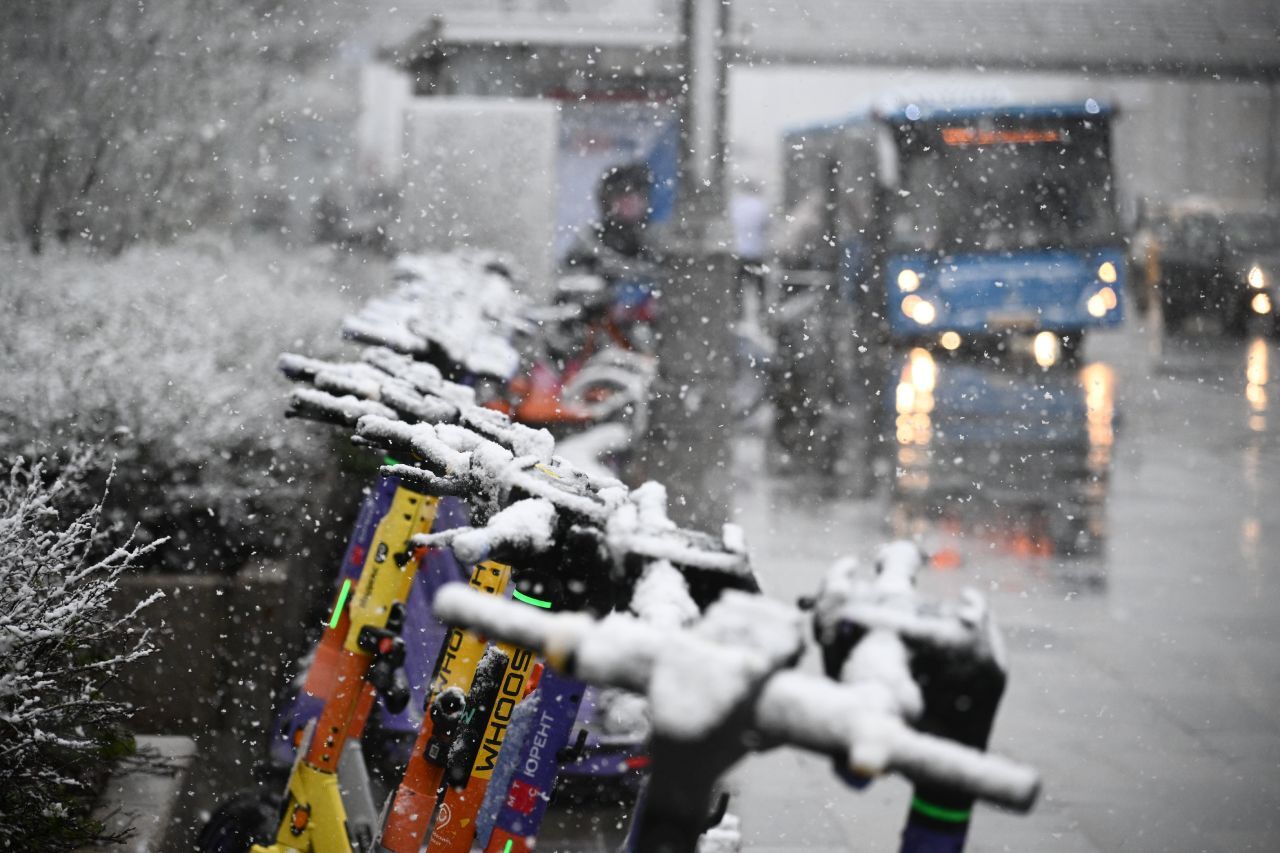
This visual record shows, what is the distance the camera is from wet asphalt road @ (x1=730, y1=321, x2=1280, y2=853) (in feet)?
15.3

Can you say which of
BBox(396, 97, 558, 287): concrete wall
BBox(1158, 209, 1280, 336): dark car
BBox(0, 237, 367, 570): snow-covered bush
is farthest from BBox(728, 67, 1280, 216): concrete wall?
BBox(0, 237, 367, 570): snow-covered bush

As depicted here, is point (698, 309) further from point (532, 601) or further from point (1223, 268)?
point (1223, 268)

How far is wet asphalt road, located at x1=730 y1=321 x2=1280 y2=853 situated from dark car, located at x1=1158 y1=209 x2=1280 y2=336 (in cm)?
1162

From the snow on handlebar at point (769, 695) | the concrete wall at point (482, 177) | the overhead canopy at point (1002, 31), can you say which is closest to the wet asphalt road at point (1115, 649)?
the concrete wall at point (482, 177)

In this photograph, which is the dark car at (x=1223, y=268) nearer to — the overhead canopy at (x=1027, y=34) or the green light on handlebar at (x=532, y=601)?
the overhead canopy at (x=1027, y=34)

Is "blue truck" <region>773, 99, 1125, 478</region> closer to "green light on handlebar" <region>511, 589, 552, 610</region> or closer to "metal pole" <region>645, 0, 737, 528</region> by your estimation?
"metal pole" <region>645, 0, 737, 528</region>

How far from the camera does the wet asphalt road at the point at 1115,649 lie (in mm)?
4648

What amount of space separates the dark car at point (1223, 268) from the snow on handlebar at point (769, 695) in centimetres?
2349

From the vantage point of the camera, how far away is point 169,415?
5.38m

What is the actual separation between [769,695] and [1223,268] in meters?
25.6

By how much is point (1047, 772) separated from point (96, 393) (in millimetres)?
3850

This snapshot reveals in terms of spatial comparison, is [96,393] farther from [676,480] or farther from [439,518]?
[676,480]

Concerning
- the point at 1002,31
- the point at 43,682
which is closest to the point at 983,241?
the point at 1002,31

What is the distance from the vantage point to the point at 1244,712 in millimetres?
5656
